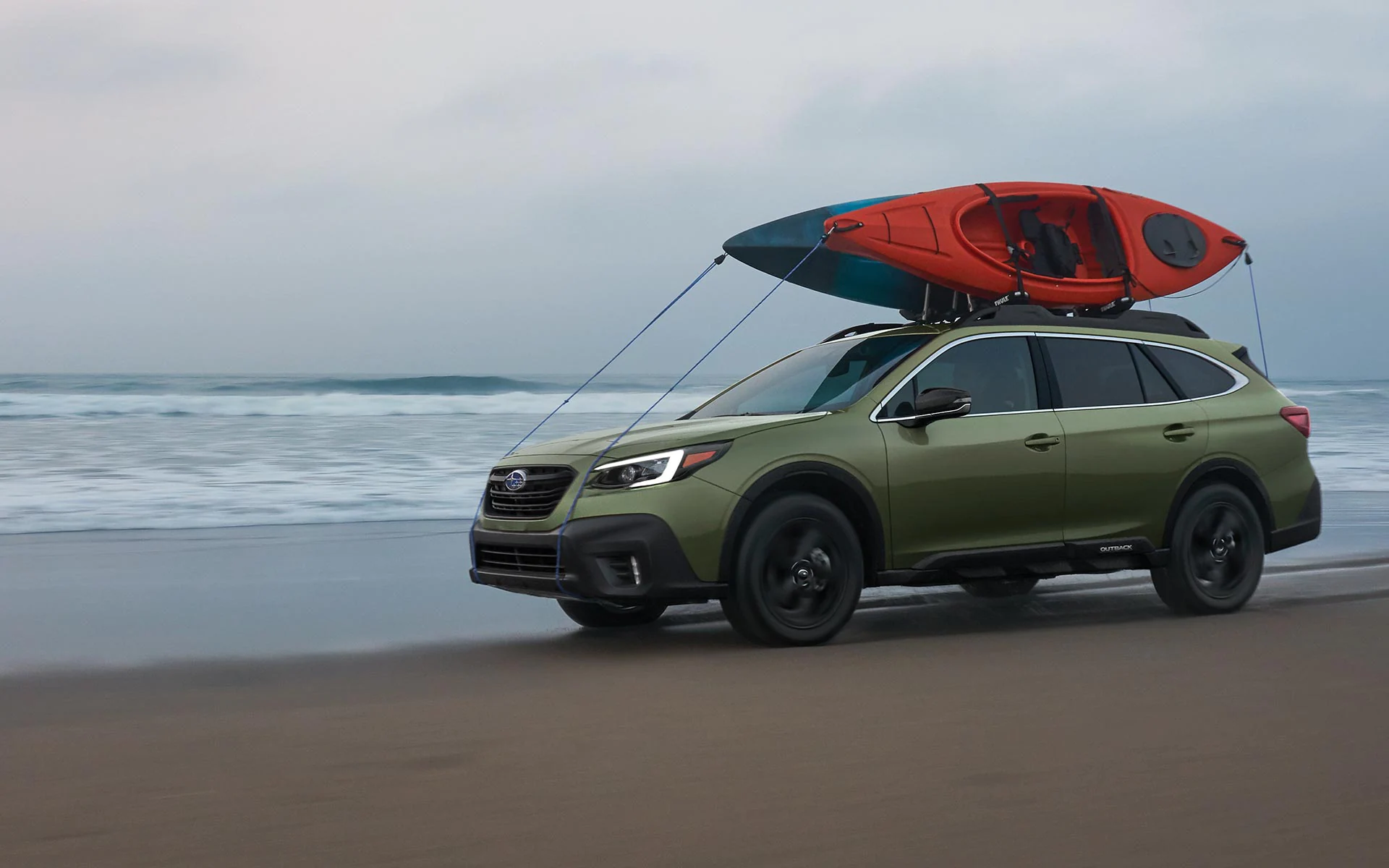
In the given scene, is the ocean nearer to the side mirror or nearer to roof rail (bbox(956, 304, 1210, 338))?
roof rail (bbox(956, 304, 1210, 338))

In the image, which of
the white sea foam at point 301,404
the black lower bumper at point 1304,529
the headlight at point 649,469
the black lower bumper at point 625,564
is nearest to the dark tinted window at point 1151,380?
the black lower bumper at point 1304,529

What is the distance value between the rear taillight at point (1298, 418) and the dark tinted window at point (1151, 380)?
857 millimetres

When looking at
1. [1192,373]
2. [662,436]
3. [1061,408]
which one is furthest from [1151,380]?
[662,436]

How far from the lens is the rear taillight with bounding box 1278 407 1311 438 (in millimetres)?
8789

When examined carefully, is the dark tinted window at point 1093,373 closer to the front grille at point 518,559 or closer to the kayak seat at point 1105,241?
the kayak seat at point 1105,241

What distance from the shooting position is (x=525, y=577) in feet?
23.1

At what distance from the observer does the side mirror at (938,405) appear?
7355 mm

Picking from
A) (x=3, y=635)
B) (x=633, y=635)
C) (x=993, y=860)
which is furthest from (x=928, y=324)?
(x=3, y=635)

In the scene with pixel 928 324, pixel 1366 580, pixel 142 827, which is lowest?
pixel 1366 580

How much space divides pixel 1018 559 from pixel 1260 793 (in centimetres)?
336

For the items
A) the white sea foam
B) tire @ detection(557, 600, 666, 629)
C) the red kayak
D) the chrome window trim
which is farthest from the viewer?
the white sea foam

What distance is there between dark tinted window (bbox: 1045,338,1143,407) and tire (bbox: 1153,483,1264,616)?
29.6 inches

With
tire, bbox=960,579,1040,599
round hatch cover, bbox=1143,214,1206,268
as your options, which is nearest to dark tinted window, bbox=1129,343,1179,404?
round hatch cover, bbox=1143,214,1206,268

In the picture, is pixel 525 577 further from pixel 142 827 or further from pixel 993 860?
pixel 993 860
